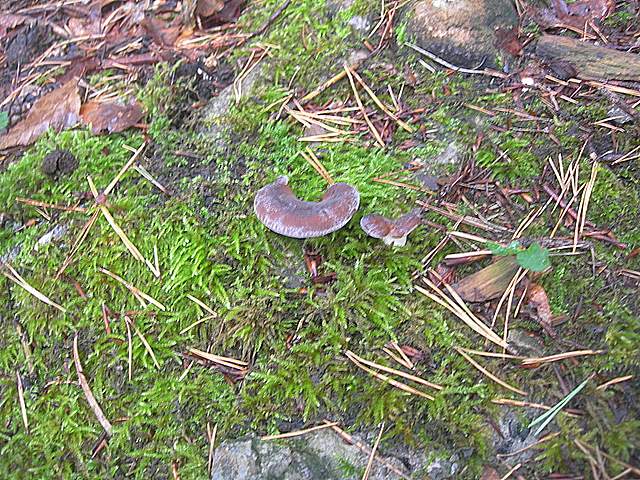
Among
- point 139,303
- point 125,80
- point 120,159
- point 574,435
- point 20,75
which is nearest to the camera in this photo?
point 574,435

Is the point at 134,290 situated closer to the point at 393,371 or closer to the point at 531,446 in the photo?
the point at 393,371

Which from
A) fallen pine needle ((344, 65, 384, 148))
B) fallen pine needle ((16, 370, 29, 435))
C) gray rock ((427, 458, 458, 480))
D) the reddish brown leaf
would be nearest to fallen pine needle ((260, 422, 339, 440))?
gray rock ((427, 458, 458, 480))

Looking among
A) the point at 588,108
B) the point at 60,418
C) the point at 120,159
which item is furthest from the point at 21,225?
the point at 588,108

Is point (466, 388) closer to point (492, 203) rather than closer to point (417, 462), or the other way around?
point (417, 462)

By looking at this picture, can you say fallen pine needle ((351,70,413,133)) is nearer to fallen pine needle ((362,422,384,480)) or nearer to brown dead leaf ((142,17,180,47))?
brown dead leaf ((142,17,180,47))

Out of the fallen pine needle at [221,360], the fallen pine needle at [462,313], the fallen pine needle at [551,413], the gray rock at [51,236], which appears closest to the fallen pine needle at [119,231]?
the gray rock at [51,236]

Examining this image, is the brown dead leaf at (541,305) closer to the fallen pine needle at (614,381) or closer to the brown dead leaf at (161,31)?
the fallen pine needle at (614,381)
